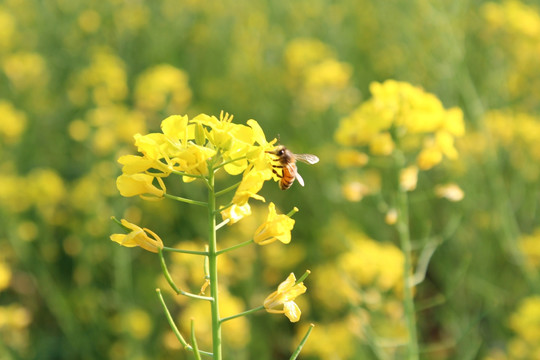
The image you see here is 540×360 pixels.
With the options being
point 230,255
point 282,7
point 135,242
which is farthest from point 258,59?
point 135,242

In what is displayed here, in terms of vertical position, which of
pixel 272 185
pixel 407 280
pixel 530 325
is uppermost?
pixel 272 185

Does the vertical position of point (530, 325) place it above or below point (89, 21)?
below

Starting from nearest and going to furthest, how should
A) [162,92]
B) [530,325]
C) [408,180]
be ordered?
[408,180] → [530,325] → [162,92]

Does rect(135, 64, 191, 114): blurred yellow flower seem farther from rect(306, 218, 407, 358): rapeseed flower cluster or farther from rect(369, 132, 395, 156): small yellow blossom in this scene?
rect(369, 132, 395, 156): small yellow blossom

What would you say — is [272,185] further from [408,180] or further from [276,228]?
[276,228]

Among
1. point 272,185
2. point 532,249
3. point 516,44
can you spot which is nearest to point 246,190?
point 532,249

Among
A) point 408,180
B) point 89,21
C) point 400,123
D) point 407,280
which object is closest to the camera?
point 407,280

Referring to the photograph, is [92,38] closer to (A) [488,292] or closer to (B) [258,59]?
(B) [258,59]
